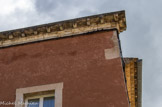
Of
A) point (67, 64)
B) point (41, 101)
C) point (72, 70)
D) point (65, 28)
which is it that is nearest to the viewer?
point (41, 101)

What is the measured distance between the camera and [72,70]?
1133 centimetres

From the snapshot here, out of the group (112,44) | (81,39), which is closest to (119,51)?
(112,44)

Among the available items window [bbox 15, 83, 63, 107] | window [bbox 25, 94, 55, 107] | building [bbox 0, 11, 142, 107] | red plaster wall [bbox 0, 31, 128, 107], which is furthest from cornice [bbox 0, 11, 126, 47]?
window [bbox 25, 94, 55, 107]

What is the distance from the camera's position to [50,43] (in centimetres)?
1222

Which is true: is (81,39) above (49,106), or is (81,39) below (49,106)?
above

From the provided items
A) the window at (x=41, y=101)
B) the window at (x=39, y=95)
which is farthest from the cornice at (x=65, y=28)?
the window at (x=41, y=101)

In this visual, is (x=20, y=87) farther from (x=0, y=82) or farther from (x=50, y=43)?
(x=50, y=43)

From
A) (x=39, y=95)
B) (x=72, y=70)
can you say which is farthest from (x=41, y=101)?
(x=72, y=70)

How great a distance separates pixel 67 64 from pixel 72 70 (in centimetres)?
32

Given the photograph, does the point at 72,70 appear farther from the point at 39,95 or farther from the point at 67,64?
the point at 39,95

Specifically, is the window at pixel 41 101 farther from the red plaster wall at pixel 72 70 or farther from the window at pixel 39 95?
the red plaster wall at pixel 72 70

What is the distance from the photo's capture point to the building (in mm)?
10680

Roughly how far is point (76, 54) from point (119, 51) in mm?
1445

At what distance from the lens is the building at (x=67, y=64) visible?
35.0ft
